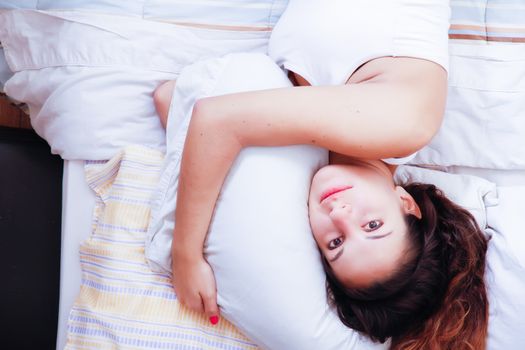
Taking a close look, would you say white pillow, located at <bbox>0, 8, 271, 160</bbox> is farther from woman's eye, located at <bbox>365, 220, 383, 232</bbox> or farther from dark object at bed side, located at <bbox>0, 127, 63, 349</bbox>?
woman's eye, located at <bbox>365, 220, 383, 232</bbox>

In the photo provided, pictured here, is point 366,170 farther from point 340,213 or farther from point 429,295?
point 429,295

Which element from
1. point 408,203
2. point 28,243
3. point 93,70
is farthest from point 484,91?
point 28,243

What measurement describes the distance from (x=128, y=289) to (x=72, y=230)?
19 centimetres

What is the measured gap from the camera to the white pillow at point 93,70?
1165mm

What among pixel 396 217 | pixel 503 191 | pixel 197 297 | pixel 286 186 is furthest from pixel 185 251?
pixel 503 191

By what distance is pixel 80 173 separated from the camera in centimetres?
120

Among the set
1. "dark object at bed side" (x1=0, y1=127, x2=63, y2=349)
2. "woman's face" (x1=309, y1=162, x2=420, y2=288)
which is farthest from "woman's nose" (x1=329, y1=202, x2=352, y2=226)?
"dark object at bed side" (x1=0, y1=127, x2=63, y2=349)

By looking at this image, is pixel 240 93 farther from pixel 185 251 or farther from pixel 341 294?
pixel 341 294

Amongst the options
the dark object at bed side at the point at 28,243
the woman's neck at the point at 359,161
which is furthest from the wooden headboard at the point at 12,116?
the woman's neck at the point at 359,161

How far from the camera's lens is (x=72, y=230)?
119 cm

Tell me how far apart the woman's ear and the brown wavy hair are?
1cm

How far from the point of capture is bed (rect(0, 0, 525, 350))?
1168 mm

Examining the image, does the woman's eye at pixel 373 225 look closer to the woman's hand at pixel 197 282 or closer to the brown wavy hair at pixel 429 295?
the brown wavy hair at pixel 429 295

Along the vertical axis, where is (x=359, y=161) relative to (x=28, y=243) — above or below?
above
